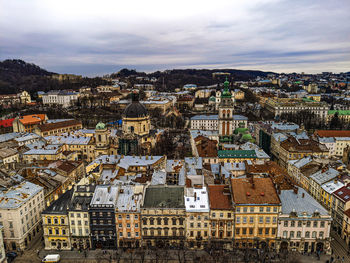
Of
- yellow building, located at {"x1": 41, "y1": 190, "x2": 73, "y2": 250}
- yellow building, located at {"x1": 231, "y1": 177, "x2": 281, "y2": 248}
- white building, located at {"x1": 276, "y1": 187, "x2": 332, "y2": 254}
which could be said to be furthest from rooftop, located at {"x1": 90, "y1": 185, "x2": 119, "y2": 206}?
white building, located at {"x1": 276, "y1": 187, "x2": 332, "y2": 254}

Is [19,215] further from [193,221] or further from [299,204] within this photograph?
[299,204]

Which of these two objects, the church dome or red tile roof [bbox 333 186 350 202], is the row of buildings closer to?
red tile roof [bbox 333 186 350 202]

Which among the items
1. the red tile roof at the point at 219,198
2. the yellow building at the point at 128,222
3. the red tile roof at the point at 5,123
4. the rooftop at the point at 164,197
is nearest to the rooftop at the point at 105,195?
the yellow building at the point at 128,222

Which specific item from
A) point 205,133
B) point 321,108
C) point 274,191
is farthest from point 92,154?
point 321,108

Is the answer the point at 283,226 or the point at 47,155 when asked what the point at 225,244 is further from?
the point at 47,155

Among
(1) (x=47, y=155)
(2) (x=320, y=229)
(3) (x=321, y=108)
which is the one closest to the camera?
(2) (x=320, y=229)

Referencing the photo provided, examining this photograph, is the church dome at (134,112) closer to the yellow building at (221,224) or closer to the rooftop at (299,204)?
the yellow building at (221,224)

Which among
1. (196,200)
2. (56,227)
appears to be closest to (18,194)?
(56,227)
